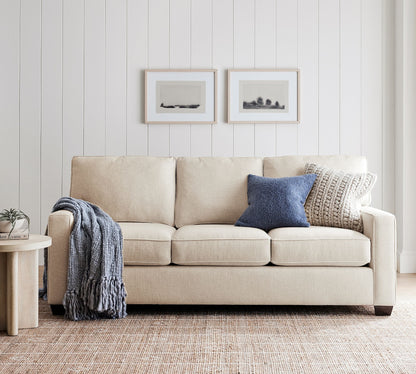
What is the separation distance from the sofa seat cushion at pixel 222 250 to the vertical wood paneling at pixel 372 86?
1.74m

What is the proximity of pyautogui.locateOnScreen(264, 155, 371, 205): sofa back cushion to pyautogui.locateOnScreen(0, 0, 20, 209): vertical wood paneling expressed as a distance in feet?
6.90

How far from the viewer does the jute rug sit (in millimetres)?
2199

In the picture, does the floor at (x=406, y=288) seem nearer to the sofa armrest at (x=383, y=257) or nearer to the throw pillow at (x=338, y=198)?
the sofa armrest at (x=383, y=257)

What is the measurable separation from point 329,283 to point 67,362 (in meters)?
1.48

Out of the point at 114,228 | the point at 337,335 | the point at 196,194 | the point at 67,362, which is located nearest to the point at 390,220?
the point at 337,335

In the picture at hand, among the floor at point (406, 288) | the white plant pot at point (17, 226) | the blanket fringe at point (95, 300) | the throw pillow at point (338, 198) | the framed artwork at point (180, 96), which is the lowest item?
the floor at point (406, 288)

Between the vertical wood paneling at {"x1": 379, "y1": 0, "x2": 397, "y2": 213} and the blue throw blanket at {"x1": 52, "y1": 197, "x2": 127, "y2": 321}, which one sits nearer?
the blue throw blanket at {"x1": 52, "y1": 197, "x2": 127, "y2": 321}

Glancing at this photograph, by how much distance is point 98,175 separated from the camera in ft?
11.8

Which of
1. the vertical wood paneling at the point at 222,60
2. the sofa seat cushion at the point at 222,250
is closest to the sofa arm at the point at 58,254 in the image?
the sofa seat cushion at the point at 222,250

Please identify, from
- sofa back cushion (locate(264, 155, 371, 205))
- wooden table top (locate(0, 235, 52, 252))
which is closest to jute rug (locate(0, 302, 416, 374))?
wooden table top (locate(0, 235, 52, 252))

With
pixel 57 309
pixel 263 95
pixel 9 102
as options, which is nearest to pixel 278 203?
pixel 263 95

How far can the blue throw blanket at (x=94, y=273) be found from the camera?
2.84m

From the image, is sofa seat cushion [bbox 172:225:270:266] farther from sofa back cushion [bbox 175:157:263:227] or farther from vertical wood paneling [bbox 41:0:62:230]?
vertical wood paneling [bbox 41:0:62:230]

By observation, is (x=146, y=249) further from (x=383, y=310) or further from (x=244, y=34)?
(x=244, y=34)
